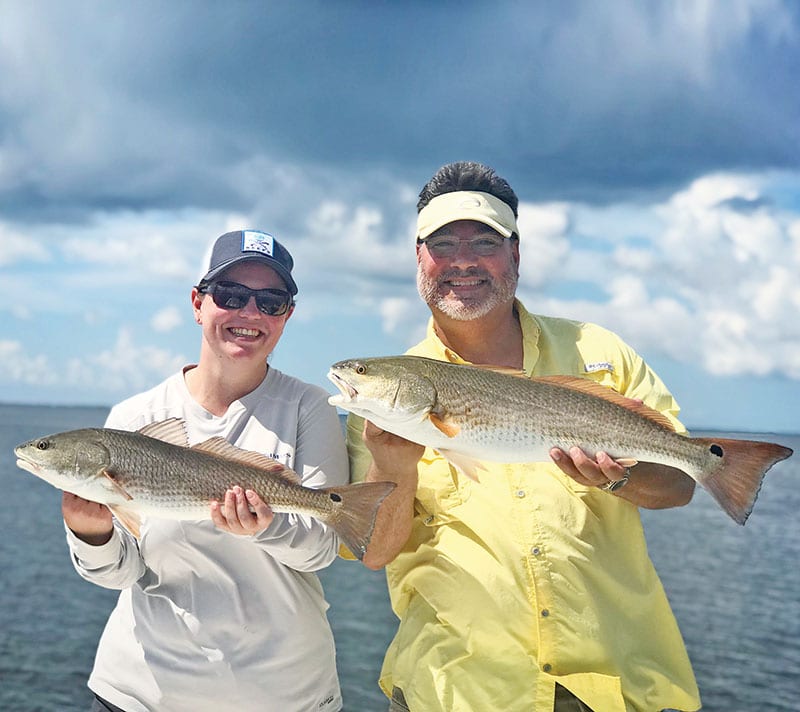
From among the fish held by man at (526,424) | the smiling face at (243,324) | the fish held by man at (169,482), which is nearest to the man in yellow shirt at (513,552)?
the fish held by man at (526,424)

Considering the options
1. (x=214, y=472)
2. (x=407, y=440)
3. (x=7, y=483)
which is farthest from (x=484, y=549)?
(x=7, y=483)

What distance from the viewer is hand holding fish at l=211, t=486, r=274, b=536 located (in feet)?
14.9

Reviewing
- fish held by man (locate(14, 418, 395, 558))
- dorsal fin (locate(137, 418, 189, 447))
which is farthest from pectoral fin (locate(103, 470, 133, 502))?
dorsal fin (locate(137, 418, 189, 447))

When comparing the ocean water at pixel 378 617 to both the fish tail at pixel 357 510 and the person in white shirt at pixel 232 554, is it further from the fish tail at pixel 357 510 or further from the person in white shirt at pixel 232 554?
the fish tail at pixel 357 510

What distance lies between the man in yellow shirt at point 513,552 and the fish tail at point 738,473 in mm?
391

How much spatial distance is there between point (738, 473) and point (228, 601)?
2.90m

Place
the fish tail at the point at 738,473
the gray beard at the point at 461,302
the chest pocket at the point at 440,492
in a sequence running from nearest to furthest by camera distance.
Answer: the fish tail at the point at 738,473 → the chest pocket at the point at 440,492 → the gray beard at the point at 461,302

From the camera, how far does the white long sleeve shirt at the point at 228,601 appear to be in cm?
480

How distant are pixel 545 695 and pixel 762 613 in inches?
946

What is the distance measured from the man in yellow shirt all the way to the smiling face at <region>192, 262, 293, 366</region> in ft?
2.76

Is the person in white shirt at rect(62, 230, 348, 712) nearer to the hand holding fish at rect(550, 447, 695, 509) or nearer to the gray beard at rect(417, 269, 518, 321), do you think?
the gray beard at rect(417, 269, 518, 321)

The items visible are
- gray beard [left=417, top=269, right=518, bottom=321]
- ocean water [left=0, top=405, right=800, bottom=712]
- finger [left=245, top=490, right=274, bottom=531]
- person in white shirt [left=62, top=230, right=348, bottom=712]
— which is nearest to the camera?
finger [left=245, top=490, right=274, bottom=531]

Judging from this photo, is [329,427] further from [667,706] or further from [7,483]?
[7,483]

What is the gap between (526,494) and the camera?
16.0ft
